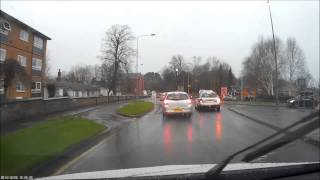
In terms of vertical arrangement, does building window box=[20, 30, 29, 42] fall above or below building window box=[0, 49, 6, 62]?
above

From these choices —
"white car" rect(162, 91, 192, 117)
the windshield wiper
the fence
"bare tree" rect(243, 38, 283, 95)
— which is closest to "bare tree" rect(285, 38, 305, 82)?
"bare tree" rect(243, 38, 283, 95)

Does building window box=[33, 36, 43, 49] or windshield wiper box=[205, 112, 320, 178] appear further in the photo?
building window box=[33, 36, 43, 49]

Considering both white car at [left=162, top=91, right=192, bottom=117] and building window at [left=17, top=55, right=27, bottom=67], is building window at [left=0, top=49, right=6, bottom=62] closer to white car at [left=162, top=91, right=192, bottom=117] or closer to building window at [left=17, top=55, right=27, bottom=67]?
building window at [left=17, top=55, right=27, bottom=67]

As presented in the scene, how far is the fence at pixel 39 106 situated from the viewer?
11.2 metres

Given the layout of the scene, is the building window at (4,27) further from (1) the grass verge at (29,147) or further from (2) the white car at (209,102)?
(2) the white car at (209,102)

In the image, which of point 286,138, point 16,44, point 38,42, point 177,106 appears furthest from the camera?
point 177,106

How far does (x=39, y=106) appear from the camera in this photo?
24.5 metres

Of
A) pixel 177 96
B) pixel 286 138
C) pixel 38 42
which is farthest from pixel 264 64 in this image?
pixel 286 138

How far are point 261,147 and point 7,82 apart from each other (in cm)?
908

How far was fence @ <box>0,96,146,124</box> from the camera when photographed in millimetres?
11227

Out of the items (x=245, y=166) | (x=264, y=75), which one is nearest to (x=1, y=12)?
(x=245, y=166)

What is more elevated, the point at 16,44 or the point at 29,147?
the point at 16,44

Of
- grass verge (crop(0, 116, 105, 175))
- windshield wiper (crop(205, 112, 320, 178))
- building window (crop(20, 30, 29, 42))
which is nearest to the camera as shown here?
windshield wiper (crop(205, 112, 320, 178))

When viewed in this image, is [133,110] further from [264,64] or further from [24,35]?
[264,64]
